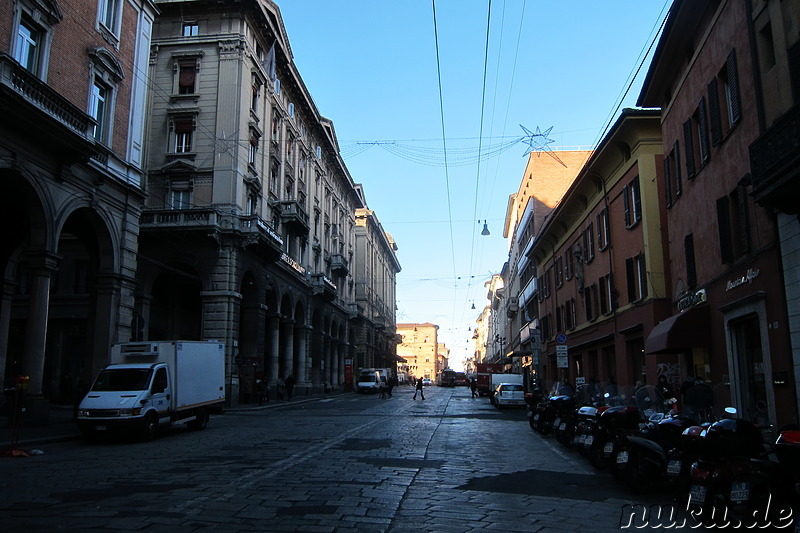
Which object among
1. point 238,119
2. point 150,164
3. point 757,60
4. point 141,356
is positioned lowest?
point 141,356

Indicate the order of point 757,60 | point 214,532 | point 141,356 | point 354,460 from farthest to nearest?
point 141,356 → point 757,60 → point 354,460 → point 214,532

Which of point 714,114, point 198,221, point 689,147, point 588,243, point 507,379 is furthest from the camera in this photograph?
point 507,379

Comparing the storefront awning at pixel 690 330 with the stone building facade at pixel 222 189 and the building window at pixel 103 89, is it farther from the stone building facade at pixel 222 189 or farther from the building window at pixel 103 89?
the stone building facade at pixel 222 189

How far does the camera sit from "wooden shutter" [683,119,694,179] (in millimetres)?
17156

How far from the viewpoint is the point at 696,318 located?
53.9ft

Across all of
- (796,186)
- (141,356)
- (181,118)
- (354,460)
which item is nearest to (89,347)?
(141,356)

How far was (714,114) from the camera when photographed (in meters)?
15.2

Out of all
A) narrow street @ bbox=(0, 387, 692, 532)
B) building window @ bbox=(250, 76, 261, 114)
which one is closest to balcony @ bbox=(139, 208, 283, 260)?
building window @ bbox=(250, 76, 261, 114)

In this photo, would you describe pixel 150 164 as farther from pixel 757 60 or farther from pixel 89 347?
pixel 757 60

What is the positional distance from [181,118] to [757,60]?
30.1m

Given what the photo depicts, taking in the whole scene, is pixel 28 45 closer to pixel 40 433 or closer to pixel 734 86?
pixel 40 433
